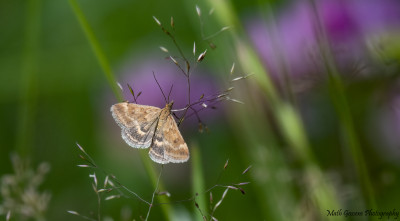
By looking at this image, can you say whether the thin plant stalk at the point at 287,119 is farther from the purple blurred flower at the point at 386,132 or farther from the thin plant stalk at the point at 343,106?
the purple blurred flower at the point at 386,132

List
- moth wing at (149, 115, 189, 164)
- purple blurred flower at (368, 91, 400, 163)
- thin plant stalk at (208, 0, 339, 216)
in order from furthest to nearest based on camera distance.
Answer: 1. purple blurred flower at (368, 91, 400, 163)
2. thin plant stalk at (208, 0, 339, 216)
3. moth wing at (149, 115, 189, 164)

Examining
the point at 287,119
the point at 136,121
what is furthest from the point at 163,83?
the point at 136,121

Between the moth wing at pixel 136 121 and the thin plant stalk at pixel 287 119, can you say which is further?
the thin plant stalk at pixel 287 119

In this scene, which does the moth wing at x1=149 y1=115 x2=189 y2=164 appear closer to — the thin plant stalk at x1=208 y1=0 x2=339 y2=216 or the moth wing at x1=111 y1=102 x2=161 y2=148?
the moth wing at x1=111 y1=102 x2=161 y2=148

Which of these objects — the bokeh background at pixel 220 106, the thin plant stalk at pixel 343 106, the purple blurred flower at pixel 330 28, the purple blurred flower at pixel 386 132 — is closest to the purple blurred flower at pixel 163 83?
the bokeh background at pixel 220 106

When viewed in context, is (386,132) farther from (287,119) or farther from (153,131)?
(153,131)

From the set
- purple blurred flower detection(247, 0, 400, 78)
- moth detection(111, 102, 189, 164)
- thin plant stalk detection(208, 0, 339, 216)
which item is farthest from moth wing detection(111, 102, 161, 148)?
purple blurred flower detection(247, 0, 400, 78)

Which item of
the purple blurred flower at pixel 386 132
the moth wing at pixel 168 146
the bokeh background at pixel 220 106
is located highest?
the moth wing at pixel 168 146

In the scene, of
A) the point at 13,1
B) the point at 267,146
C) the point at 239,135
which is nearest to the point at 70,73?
the point at 13,1

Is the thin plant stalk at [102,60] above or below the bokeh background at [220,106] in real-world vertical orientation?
above

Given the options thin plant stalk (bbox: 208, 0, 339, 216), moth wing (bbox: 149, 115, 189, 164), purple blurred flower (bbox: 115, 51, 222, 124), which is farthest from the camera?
purple blurred flower (bbox: 115, 51, 222, 124)
